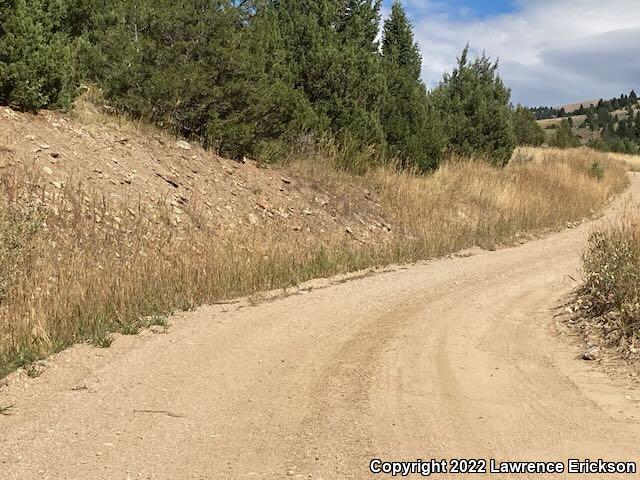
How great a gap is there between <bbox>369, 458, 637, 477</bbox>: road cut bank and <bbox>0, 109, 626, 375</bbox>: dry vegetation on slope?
3.52 meters

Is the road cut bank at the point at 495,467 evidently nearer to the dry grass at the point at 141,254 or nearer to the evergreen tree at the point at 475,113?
the dry grass at the point at 141,254

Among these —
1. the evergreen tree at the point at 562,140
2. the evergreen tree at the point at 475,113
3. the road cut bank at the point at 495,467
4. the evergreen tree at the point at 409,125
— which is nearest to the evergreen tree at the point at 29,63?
the road cut bank at the point at 495,467

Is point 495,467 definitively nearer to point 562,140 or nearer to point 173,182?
point 173,182

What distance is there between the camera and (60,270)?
693 cm

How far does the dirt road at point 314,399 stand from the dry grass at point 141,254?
524 mm

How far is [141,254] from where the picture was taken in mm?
8758

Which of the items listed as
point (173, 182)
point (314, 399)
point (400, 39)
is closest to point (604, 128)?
point (400, 39)

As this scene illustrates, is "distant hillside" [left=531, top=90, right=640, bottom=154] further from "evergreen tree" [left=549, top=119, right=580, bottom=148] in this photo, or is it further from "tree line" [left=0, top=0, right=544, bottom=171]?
"tree line" [left=0, top=0, right=544, bottom=171]

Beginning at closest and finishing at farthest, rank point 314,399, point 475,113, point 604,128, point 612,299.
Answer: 1. point 314,399
2. point 612,299
3. point 475,113
4. point 604,128

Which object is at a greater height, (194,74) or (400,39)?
(400,39)

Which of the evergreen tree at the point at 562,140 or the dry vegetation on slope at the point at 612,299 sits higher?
the evergreen tree at the point at 562,140

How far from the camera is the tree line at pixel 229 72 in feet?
36.3

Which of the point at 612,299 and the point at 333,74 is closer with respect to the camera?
the point at 612,299

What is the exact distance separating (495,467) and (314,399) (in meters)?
1.55
